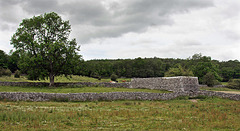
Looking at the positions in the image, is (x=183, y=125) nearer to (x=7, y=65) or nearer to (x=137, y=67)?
(x=7, y=65)

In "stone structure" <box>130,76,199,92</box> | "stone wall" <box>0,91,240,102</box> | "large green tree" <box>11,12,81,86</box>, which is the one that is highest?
"large green tree" <box>11,12,81,86</box>

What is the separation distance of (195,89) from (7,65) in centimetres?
6704

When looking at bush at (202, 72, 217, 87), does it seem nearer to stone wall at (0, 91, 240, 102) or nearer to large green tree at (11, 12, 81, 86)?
stone wall at (0, 91, 240, 102)

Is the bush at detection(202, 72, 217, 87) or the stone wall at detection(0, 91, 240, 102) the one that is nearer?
the stone wall at detection(0, 91, 240, 102)

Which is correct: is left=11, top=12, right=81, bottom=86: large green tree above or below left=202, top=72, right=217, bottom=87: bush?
above

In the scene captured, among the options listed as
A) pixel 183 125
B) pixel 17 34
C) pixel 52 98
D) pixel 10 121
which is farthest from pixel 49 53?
pixel 183 125

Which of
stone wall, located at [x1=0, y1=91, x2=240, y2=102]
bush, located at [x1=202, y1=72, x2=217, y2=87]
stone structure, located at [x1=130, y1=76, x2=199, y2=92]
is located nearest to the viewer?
stone wall, located at [x1=0, y1=91, x2=240, y2=102]

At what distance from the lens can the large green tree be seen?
3525cm

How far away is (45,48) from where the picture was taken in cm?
3584

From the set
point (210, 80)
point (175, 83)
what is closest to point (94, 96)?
point (175, 83)

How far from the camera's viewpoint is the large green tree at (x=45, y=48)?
35.2m

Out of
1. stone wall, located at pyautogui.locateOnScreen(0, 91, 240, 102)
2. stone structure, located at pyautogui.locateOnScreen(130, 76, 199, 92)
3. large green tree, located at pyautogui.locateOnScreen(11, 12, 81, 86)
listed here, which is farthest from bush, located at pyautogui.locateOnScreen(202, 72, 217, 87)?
large green tree, located at pyautogui.locateOnScreen(11, 12, 81, 86)

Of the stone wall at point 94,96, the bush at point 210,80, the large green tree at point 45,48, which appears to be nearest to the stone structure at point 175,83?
the stone wall at point 94,96

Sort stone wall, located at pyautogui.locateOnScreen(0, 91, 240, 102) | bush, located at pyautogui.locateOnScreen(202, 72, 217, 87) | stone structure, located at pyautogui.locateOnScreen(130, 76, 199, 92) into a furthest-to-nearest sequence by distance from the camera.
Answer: bush, located at pyautogui.locateOnScreen(202, 72, 217, 87), stone structure, located at pyautogui.locateOnScreen(130, 76, 199, 92), stone wall, located at pyautogui.locateOnScreen(0, 91, 240, 102)
